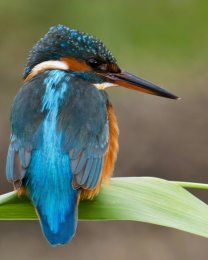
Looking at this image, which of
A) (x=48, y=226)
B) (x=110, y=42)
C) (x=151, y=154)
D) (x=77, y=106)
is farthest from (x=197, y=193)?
(x=48, y=226)

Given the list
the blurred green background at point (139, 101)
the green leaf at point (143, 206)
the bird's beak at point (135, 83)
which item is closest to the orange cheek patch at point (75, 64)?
the bird's beak at point (135, 83)

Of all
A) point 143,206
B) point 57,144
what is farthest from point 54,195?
point 143,206

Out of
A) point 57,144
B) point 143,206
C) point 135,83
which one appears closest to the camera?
point 143,206

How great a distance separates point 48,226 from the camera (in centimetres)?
239

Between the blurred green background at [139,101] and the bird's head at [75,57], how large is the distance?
226 centimetres

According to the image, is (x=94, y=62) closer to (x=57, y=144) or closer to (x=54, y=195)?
(x=57, y=144)

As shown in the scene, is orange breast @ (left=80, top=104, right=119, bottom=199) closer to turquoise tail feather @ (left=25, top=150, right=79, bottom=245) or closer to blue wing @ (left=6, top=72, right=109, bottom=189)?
blue wing @ (left=6, top=72, right=109, bottom=189)

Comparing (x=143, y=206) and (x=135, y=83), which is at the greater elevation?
(x=135, y=83)

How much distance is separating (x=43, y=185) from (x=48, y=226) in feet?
0.49

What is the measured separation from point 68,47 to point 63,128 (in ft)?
1.52

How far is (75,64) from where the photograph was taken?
3.01 meters

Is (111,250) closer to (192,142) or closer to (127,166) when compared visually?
(127,166)

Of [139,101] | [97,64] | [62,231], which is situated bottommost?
[139,101]

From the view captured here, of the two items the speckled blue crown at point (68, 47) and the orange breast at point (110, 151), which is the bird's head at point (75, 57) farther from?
the orange breast at point (110, 151)
